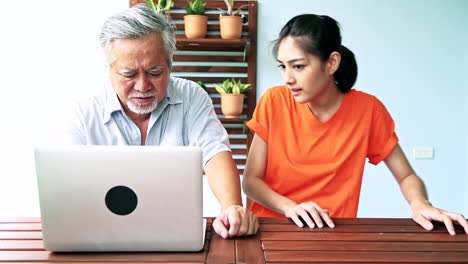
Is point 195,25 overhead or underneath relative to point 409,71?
overhead

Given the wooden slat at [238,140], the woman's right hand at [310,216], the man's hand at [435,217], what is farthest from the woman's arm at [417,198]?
the wooden slat at [238,140]

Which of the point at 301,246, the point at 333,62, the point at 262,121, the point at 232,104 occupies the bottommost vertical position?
the point at 232,104

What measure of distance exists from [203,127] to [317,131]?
0.43 metres

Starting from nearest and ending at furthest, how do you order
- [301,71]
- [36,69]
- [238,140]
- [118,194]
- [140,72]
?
[118,194] < [140,72] < [301,71] < [36,69] < [238,140]

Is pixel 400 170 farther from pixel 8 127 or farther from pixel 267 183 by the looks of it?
pixel 8 127

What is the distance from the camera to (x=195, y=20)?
2.97 m

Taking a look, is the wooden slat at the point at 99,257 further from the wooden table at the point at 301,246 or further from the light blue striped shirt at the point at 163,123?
the light blue striped shirt at the point at 163,123

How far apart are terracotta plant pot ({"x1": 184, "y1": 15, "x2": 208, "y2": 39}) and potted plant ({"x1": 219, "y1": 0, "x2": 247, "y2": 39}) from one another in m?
0.11

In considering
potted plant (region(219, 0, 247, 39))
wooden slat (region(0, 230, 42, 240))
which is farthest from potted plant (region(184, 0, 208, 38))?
wooden slat (region(0, 230, 42, 240))

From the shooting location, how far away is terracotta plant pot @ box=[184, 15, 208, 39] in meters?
2.97

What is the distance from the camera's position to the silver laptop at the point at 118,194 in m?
0.95

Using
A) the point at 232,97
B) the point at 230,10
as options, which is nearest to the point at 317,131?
the point at 232,97

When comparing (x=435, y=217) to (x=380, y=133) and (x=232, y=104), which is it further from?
(x=232, y=104)

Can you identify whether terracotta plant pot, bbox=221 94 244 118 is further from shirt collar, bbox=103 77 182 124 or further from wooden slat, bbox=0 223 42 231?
wooden slat, bbox=0 223 42 231
